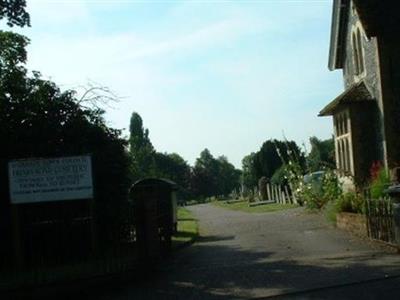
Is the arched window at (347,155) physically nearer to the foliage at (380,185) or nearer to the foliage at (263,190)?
the foliage at (380,185)

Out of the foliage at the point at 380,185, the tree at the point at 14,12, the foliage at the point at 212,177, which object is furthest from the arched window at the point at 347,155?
the foliage at the point at 212,177

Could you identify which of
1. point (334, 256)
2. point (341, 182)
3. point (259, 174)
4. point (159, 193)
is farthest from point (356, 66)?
point (259, 174)

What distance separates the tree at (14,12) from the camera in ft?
58.6

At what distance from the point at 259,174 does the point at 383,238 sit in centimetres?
5345

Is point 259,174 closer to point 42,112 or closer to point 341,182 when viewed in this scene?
point 341,182

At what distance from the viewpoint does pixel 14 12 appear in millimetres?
17969

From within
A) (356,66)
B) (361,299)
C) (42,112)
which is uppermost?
(356,66)

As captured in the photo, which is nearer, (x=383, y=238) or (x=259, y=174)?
(x=383, y=238)

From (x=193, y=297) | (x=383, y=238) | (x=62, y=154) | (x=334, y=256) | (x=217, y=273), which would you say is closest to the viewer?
(x=193, y=297)

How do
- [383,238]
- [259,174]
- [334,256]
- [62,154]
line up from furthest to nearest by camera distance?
[259,174] < [62,154] < [383,238] < [334,256]

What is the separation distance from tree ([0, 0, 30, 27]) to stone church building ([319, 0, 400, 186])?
10240 mm

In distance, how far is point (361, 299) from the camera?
988cm

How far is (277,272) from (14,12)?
9.66m

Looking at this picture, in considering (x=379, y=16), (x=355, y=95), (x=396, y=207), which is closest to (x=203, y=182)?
(x=355, y=95)
